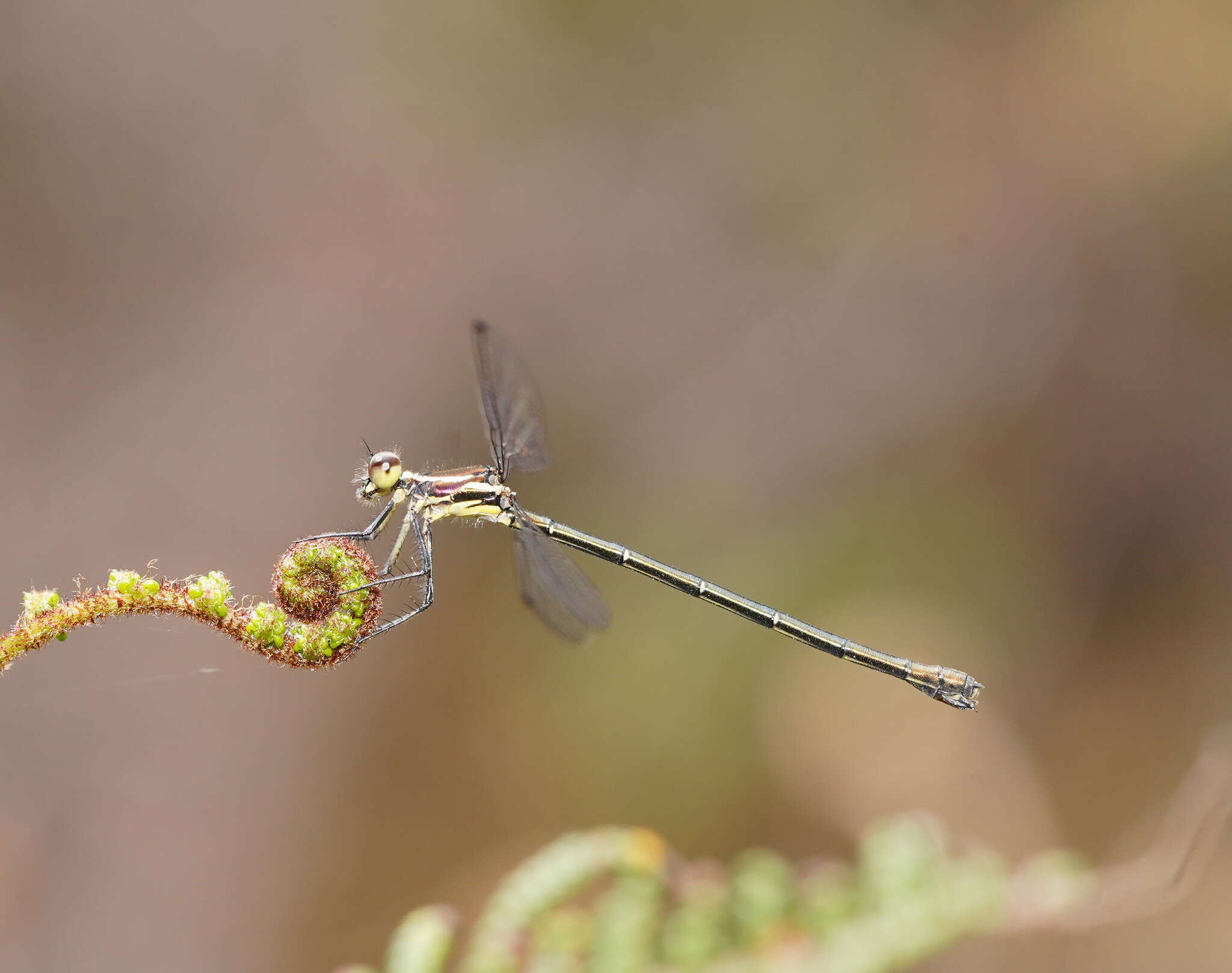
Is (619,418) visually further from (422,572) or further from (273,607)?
(273,607)

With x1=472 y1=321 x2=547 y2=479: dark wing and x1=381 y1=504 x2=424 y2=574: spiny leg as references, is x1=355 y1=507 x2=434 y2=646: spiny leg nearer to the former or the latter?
x1=381 y1=504 x2=424 y2=574: spiny leg

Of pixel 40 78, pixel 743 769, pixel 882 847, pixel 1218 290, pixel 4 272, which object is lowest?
pixel 882 847

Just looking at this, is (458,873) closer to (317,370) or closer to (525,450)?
(525,450)

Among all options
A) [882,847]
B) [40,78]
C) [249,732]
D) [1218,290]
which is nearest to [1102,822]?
[882,847]

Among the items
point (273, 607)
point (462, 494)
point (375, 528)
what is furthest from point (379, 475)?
point (273, 607)

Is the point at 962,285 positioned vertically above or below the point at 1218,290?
above

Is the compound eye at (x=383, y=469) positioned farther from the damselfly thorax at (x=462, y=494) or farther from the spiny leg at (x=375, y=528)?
the damselfly thorax at (x=462, y=494)

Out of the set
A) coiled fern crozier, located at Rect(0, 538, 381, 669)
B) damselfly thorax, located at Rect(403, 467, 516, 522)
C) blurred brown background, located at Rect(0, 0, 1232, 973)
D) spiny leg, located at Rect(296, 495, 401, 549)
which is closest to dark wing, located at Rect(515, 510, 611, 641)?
damselfly thorax, located at Rect(403, 467, 516, 522)
